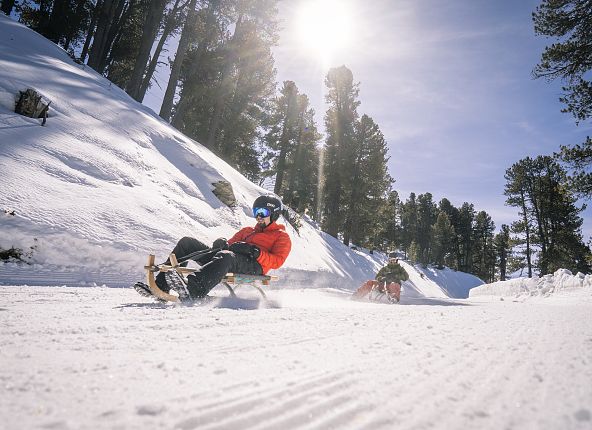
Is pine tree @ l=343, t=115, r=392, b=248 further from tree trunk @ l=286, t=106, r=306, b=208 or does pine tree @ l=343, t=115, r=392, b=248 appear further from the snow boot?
A: the snow boot

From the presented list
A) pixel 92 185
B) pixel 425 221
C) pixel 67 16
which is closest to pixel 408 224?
pixel 425 221

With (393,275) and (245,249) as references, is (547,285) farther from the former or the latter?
(245,249)

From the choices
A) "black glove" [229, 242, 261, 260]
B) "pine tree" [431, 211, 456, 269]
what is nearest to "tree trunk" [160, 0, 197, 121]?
"black glove" [229, 242, 261, 260]

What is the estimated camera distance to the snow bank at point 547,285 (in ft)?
28.7

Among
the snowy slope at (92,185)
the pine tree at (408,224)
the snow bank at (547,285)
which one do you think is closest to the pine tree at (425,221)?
the pine tree at (408,224)

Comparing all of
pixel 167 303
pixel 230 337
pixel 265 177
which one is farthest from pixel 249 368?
pixel 265 177

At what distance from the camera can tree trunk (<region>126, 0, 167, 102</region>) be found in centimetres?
1490

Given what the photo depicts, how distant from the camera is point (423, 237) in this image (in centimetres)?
5728

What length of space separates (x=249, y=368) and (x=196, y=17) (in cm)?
1987

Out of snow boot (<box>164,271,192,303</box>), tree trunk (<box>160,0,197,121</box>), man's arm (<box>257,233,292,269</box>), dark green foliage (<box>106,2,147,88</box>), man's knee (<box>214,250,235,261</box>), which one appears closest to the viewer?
snow boot (<box>164,271,192,303</box>)

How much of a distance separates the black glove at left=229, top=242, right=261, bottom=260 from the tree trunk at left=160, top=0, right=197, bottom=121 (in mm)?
14302

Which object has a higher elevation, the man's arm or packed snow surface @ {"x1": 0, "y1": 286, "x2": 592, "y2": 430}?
the man's arm

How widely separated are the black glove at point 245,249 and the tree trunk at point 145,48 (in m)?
14.6

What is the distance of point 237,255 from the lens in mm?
3783
